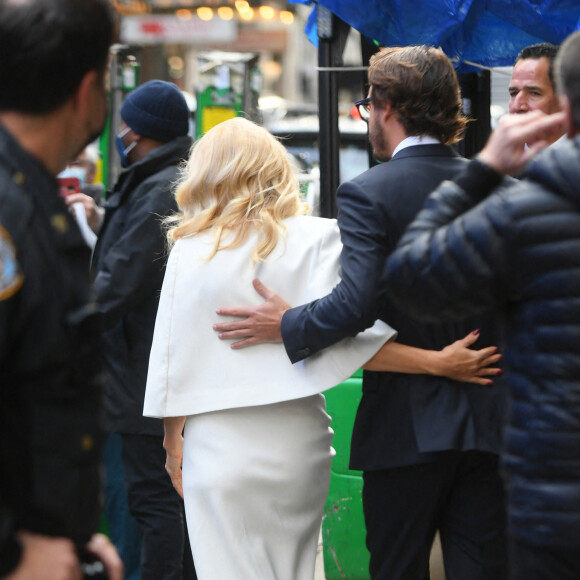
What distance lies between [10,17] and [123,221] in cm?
250

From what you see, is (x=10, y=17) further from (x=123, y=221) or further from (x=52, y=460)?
(x=123, y=221)

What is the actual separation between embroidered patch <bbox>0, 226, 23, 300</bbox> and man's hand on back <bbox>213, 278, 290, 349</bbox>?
62.5 inches

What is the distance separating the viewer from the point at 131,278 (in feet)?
12.9

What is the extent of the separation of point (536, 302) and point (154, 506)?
97.6 inches

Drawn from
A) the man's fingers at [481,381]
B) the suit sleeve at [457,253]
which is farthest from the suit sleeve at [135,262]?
the suit sleeve at [457,253]

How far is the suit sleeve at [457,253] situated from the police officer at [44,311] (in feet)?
2.34

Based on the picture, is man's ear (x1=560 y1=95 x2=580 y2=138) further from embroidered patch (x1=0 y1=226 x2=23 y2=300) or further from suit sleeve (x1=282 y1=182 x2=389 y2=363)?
embroidered patch (x1=0 y1=226 x2=23 y2=300)

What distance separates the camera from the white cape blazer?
123 inches

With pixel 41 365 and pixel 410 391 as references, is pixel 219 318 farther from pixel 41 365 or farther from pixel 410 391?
pixel 41 365

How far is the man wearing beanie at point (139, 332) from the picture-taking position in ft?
13.0

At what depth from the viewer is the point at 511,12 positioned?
14.5 feet

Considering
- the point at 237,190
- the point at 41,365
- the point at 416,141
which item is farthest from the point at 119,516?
the point at 41,365

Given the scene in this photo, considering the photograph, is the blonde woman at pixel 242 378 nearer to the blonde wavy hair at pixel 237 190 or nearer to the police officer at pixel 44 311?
the blonde wavy hair at pixel 237 190

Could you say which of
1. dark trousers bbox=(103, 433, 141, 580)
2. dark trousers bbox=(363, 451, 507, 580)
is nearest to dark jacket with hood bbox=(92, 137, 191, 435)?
dark trousers bbox=(103, 433, 141, 580)
